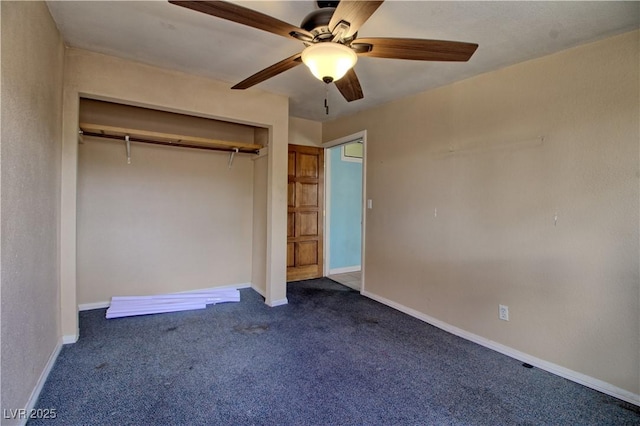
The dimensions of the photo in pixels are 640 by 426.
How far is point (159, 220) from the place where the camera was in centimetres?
369

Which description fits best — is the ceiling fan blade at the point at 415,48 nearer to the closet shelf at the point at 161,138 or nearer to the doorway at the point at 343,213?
the closet shelf at the point at 161,138

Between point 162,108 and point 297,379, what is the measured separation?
9.07 feet

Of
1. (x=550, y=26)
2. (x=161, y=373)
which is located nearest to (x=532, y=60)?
(x=550, y=26)

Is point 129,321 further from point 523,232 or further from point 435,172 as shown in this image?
point 523,232

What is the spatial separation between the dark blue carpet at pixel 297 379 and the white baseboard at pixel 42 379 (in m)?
0.03

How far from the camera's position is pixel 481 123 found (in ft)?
9.16

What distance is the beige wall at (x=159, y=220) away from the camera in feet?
11.0

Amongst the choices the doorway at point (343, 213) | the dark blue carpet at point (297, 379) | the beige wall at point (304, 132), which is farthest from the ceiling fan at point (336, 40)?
the doorway at point (343, 213)

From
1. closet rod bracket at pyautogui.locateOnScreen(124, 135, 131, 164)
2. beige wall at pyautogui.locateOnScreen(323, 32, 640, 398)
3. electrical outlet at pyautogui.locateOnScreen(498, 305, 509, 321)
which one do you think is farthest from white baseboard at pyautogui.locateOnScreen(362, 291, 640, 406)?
closet rod bracket at pyautogui.locateOnScreen(124, 135, 131, 164)

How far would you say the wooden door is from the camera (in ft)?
15.2

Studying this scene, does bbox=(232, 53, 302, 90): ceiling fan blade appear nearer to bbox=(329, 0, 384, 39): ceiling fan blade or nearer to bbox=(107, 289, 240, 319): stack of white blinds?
bbox=(329, 0, 384, 39): ceiling fan blade

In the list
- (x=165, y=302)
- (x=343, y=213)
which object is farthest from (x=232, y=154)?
(x=343, y=213)

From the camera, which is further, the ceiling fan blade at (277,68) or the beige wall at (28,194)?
the ceiling fan blade at (277,68)

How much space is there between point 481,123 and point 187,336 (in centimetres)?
333
